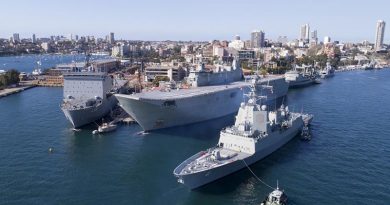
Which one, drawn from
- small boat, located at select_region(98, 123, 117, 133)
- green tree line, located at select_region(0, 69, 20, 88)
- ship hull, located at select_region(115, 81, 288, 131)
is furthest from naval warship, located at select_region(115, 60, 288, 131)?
green tree line, located at select_region(0, 69, 20, 88)

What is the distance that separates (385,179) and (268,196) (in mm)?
11512

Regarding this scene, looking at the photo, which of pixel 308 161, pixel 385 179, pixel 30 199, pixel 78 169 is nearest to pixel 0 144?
pixel 78 169

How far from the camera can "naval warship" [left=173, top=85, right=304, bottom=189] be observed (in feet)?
83.4

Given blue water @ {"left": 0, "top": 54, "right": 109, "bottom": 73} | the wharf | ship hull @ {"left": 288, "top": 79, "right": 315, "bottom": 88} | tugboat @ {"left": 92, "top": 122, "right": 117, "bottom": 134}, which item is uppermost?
blue water @ {"left": 0, "top": 54, "right": 109, "bottom": 73}

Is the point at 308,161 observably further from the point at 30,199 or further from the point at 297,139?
the point at 30,199

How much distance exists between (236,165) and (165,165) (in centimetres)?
673

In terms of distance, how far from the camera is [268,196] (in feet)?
81.4

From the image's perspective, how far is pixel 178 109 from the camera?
40.1 m

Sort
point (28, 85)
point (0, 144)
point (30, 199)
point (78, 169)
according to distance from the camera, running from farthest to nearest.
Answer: point (28, 85), point (0, 144), point (78, 169), point (30, 199)

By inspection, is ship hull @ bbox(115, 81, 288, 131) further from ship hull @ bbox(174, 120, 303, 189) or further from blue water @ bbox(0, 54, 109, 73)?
blue water @ bbox(0, 54, 109, 73)

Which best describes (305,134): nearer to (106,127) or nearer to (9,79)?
(106,127)

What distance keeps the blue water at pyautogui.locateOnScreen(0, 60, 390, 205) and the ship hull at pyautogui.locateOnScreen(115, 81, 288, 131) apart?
134 centimetres

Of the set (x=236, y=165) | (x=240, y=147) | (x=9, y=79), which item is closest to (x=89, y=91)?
(x=240, y=147)

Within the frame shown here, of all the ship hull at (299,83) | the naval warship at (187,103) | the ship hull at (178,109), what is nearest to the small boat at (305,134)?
the naval warship at (187,103)
